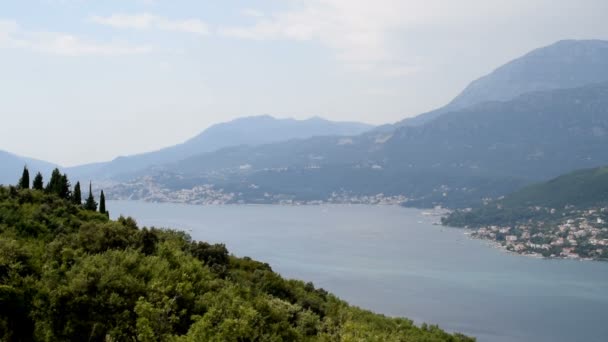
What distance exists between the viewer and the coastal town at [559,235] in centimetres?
10069

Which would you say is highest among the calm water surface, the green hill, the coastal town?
the green hill

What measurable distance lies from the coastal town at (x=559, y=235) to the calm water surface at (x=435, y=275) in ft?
13.7

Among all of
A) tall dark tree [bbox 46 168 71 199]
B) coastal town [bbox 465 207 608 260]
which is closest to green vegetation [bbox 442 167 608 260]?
coastal town [bbox 465 207 608 260]

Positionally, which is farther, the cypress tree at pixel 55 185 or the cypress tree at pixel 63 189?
the cypress tree at pixel 63 189

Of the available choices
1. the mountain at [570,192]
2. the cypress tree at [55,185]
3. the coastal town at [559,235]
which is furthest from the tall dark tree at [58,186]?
the mountain at [570,192]

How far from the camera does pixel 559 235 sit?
11175cm

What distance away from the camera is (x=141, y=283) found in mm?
13828

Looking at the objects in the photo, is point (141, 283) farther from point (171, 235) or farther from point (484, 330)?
point (484, 330)

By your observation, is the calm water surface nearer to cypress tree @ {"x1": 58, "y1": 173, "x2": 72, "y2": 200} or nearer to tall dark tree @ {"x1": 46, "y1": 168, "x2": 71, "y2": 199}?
cypress tree @ {"x1": 58, "y1": 173, "x2": 72, "y2": 200}

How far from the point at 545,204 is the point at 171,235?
452 ft

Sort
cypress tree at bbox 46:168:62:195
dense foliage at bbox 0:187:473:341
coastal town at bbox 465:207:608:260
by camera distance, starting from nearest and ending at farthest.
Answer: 1. dense foliage at bbox 0:187:473:341
2. cypress tree at bbox 46:168:62:195
3. coastal town at bbox 465:207:608:260

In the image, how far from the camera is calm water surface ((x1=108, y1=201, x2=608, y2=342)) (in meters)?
62.4

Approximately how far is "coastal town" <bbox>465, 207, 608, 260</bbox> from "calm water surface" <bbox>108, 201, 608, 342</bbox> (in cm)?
419

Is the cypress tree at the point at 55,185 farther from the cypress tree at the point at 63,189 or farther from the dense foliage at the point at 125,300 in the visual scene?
the dense foliage at the point at 125,300
